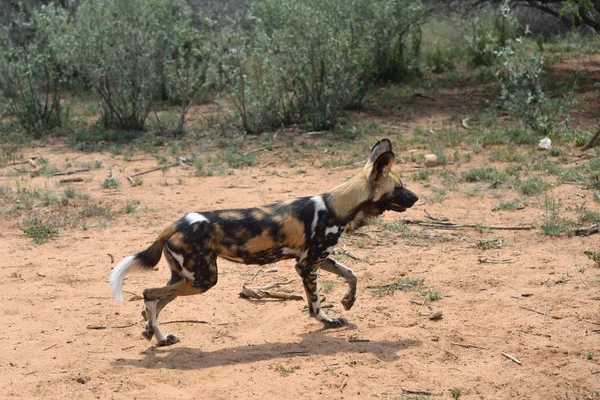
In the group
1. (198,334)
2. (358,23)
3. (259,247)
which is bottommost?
(198,334)

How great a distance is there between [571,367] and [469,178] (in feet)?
13.4

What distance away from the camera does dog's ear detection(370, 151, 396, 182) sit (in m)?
4.61

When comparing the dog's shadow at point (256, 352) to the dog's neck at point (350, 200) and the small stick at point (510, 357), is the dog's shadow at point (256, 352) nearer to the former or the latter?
the small stick at point (510, 357)

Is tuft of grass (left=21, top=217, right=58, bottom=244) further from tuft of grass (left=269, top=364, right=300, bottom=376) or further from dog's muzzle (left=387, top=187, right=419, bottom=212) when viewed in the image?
dog's muzzle (left=387, top=187, right=419, bottom=212)

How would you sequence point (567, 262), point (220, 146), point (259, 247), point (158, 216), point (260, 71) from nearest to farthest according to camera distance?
1. point (259, 247)
2. point (567, 262)
3. point (158, 216)
4. point (220, 146)
5. point (260, 71)

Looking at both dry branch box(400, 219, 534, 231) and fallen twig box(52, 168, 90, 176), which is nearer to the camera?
dry branch box(400, 219, 534, 231)

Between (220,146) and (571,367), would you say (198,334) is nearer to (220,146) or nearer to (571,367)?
(571,367)

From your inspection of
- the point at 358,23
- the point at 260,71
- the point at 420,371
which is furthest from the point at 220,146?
the point at 420,371

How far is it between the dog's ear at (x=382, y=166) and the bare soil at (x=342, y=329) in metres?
0.94

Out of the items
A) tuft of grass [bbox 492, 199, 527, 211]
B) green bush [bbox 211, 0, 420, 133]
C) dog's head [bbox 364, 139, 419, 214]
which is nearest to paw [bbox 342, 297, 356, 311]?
dog's head [bbox 364, 139, 419, 214]

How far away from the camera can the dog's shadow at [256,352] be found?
14.6ft

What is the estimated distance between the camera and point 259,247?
184 inches

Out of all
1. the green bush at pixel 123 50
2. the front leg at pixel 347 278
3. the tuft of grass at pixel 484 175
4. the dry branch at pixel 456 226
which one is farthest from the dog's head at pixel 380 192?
the green bush at pixel 123 50

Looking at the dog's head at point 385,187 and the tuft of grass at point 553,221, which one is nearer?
the dog's head at point 385,187
